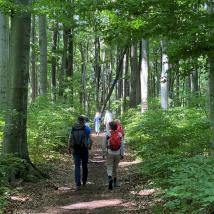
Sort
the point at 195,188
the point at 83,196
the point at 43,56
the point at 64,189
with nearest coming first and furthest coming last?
the point at 195,188 → the point at 83,196 → the point at 64,189 → the point at 43,56

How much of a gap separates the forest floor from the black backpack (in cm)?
106

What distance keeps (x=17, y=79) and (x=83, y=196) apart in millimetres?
3252

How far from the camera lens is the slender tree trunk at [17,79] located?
10.1 m

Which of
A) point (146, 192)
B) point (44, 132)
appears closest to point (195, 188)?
point (146, 192)

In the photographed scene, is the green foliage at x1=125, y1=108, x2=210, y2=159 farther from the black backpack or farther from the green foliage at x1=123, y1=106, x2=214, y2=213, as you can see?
the black backpack

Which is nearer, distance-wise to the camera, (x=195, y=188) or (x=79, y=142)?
(x=195, y=188)

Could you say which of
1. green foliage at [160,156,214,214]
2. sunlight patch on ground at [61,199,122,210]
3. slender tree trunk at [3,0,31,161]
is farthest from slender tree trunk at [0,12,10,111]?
green foliage at [160,156,214,214]

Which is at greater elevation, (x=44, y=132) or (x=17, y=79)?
(x=17, y=79)

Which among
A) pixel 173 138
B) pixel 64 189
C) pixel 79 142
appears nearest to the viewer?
pixel 64 189

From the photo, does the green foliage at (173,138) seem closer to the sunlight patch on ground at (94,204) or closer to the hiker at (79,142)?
the hiker at (79,142)

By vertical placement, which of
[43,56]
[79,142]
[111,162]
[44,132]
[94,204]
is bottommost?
[94,204]

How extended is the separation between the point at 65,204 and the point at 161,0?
4.54m

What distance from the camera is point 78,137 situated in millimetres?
10562

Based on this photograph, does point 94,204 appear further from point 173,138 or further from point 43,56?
point 43,56
